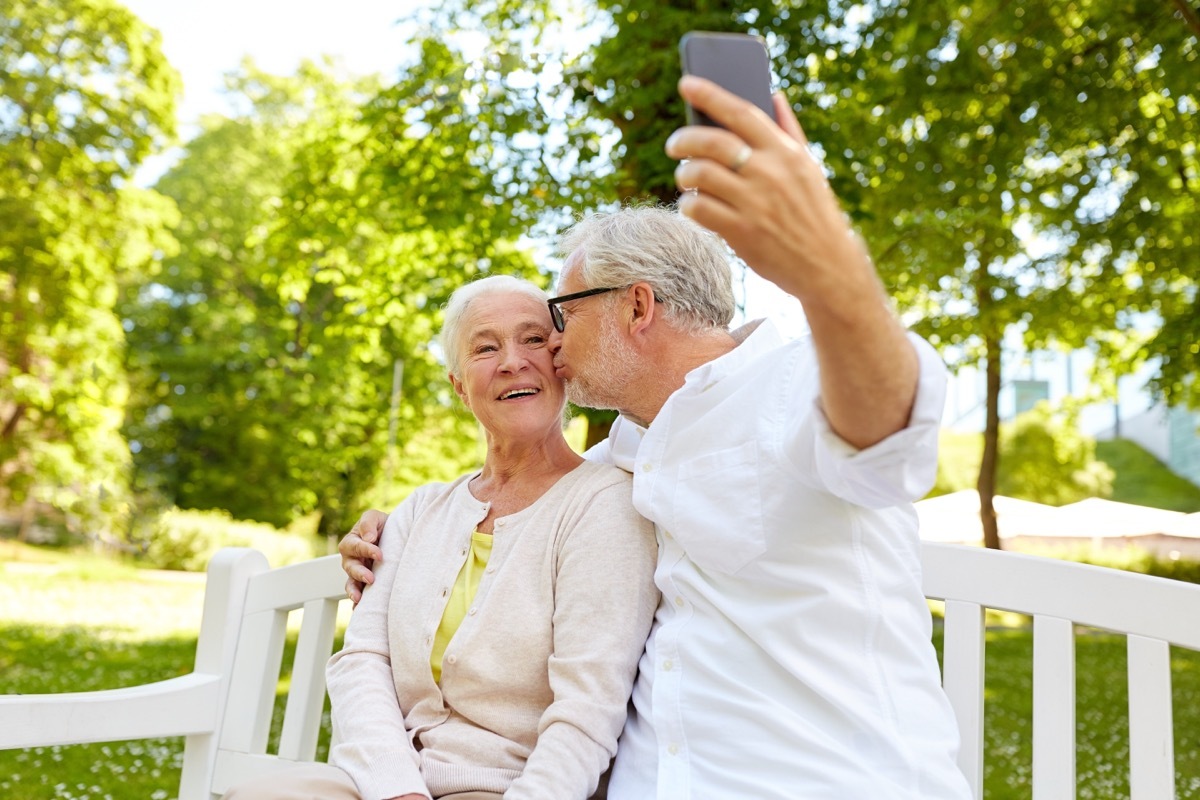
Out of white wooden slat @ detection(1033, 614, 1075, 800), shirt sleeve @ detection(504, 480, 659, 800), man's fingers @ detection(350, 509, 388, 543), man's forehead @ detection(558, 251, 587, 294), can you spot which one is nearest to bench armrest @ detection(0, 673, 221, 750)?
man's fingers @ detection(350, 509, 388, 543)

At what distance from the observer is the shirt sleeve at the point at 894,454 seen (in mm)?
1246

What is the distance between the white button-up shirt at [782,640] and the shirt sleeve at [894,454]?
0.21m

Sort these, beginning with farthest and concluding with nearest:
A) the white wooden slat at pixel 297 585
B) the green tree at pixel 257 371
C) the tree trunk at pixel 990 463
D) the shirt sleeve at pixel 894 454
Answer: the green tree at pixel 257 371, the tree trunk at pixel 990 463, the white wooden slat at pixel 297 585, the shirt sleeve at pixel 894 454

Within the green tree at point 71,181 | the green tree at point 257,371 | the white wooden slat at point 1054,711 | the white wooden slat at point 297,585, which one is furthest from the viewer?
the green tree at point 257,371

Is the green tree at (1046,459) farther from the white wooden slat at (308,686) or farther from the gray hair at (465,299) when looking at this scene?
the white wooden slat at (308,686)

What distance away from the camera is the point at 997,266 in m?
11.2

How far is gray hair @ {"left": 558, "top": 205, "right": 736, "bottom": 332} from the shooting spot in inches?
89.4

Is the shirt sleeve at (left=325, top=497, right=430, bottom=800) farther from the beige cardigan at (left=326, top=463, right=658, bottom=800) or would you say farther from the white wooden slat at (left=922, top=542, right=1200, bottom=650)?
the white wooden slat at (left=922, top=542, right=1200, bottom=650)

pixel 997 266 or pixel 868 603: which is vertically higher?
pixel 997 266

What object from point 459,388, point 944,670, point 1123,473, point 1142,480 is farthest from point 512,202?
point 1123,473

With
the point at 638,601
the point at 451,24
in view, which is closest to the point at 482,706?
the point at 638,601

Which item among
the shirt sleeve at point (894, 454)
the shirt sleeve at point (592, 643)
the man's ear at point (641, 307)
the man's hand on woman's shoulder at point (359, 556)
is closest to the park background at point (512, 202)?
the man's ear at point (641, 307)

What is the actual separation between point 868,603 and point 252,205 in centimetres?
2464

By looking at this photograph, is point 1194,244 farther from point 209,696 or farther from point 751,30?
point 209,696
